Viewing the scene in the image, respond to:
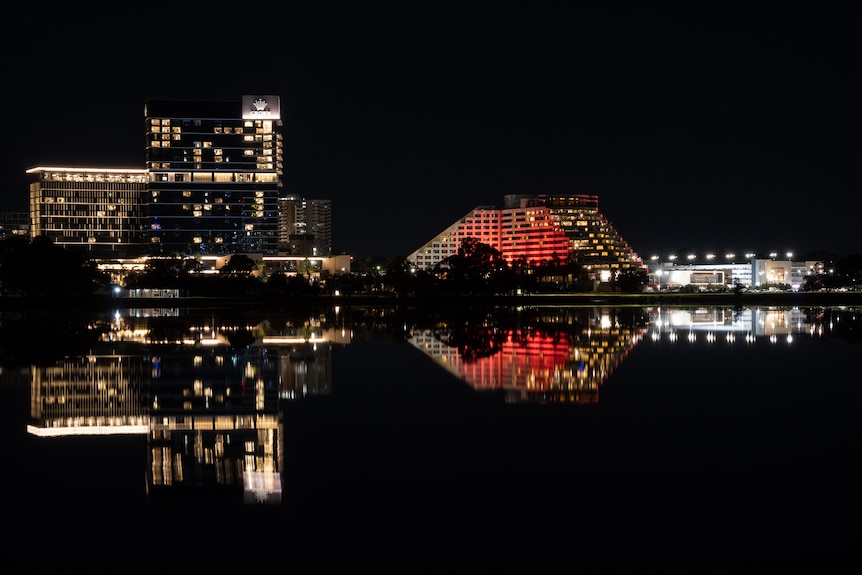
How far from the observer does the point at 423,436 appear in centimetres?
1364

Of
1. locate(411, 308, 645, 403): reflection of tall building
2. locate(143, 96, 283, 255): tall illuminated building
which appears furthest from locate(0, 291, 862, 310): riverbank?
locate(143, 96, 283, 255): tall illuminated building

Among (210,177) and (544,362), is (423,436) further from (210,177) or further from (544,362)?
(210,177)

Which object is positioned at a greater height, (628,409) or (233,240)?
(233,240)

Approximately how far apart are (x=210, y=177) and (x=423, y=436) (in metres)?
159

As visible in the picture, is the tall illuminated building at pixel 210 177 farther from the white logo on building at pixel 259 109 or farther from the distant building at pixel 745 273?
the distant building at pixel 745 273

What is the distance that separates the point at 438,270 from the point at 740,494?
11965 centimetres

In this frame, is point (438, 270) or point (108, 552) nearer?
point (108, 552)

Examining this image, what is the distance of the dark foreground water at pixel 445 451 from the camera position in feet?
29.7

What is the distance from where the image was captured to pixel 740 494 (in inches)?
397

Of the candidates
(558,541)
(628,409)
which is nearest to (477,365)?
(628,409)

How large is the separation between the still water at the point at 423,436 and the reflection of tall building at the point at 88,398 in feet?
0.22

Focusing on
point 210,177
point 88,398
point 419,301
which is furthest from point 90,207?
point 88,398

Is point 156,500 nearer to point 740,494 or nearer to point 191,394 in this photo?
point 740,494

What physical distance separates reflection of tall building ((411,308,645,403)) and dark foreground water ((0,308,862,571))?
0.14 meters
